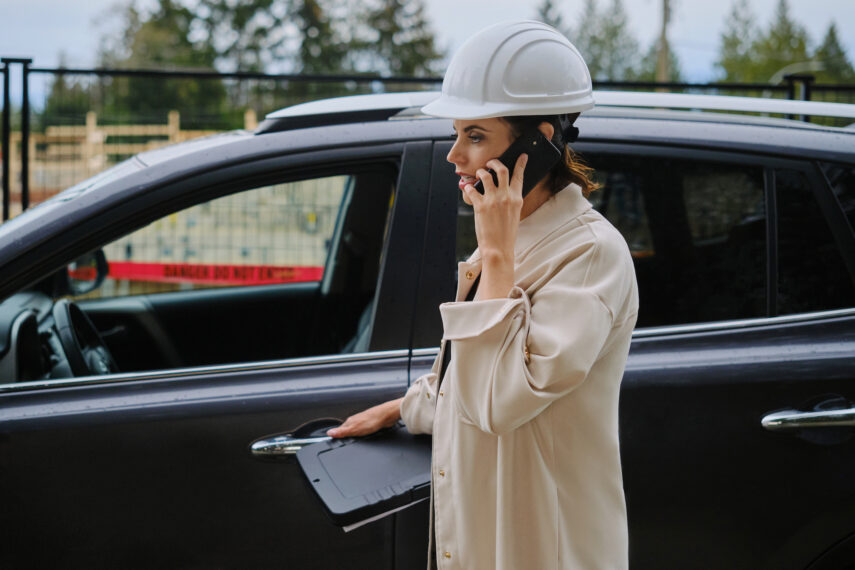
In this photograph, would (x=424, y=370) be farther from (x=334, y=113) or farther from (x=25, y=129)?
(x=25, y=129)

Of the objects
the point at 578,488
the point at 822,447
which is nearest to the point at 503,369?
the point at 578,488

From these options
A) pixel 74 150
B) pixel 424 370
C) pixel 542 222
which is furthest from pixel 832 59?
pixel 542 222

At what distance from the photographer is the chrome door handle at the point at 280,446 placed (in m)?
1.93

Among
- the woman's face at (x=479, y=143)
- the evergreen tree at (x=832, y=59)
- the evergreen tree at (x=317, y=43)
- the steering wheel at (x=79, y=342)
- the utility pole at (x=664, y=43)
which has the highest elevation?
the evergreen tree at (x=832, y=59)

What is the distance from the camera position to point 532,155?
1.44 meters

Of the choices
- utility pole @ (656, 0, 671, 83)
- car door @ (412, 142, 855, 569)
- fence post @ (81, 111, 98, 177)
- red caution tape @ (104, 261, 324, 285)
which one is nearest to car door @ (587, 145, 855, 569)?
car door @ (412, 142, 855, 569)

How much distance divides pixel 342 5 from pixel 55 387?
1951 inches

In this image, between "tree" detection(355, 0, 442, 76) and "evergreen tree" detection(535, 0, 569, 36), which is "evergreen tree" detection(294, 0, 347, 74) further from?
"evergreen tree" detection(535, 0, 569, 36)

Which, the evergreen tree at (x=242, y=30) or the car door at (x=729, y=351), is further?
the evergreen tree at (x=242, y=30)

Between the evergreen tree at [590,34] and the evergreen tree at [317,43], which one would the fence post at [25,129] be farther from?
the evergreen tree at [590,34]

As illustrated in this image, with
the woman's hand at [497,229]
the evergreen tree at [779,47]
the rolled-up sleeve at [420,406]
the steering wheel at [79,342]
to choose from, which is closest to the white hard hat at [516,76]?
the woman's hand at [497,229]

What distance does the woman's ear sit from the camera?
146 cm

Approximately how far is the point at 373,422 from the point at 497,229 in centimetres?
67

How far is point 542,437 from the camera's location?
142 cm
